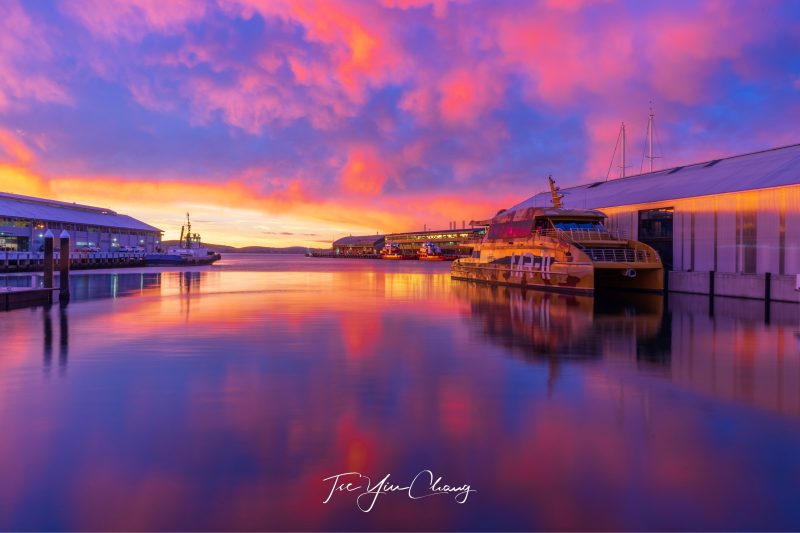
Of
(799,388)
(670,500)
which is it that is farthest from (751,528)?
(799,388)

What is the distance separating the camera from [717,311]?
27.2 metres

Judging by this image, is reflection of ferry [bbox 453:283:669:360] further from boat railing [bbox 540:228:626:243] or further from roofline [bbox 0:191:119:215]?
roofline [bbox 0:191:119:215]

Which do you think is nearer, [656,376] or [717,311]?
[656,376]

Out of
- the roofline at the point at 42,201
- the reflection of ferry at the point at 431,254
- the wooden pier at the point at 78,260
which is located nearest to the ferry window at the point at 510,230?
the wooden pier at the point at 78,260

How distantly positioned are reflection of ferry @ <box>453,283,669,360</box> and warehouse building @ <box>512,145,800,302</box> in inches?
159

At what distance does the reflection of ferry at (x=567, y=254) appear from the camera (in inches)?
1379

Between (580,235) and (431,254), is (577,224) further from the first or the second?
(431,254)

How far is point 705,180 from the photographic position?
121ft

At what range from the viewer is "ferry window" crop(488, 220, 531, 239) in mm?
40781

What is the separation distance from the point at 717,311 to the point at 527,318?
1085cm

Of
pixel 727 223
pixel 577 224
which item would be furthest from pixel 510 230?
pixel 727 223

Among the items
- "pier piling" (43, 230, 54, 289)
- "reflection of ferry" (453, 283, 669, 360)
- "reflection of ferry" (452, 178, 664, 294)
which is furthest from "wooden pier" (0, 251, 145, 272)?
"reflection of ferry" (453, 283, 669, 360)

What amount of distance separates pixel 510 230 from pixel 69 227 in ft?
282

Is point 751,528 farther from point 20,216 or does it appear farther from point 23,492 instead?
point 20,216
